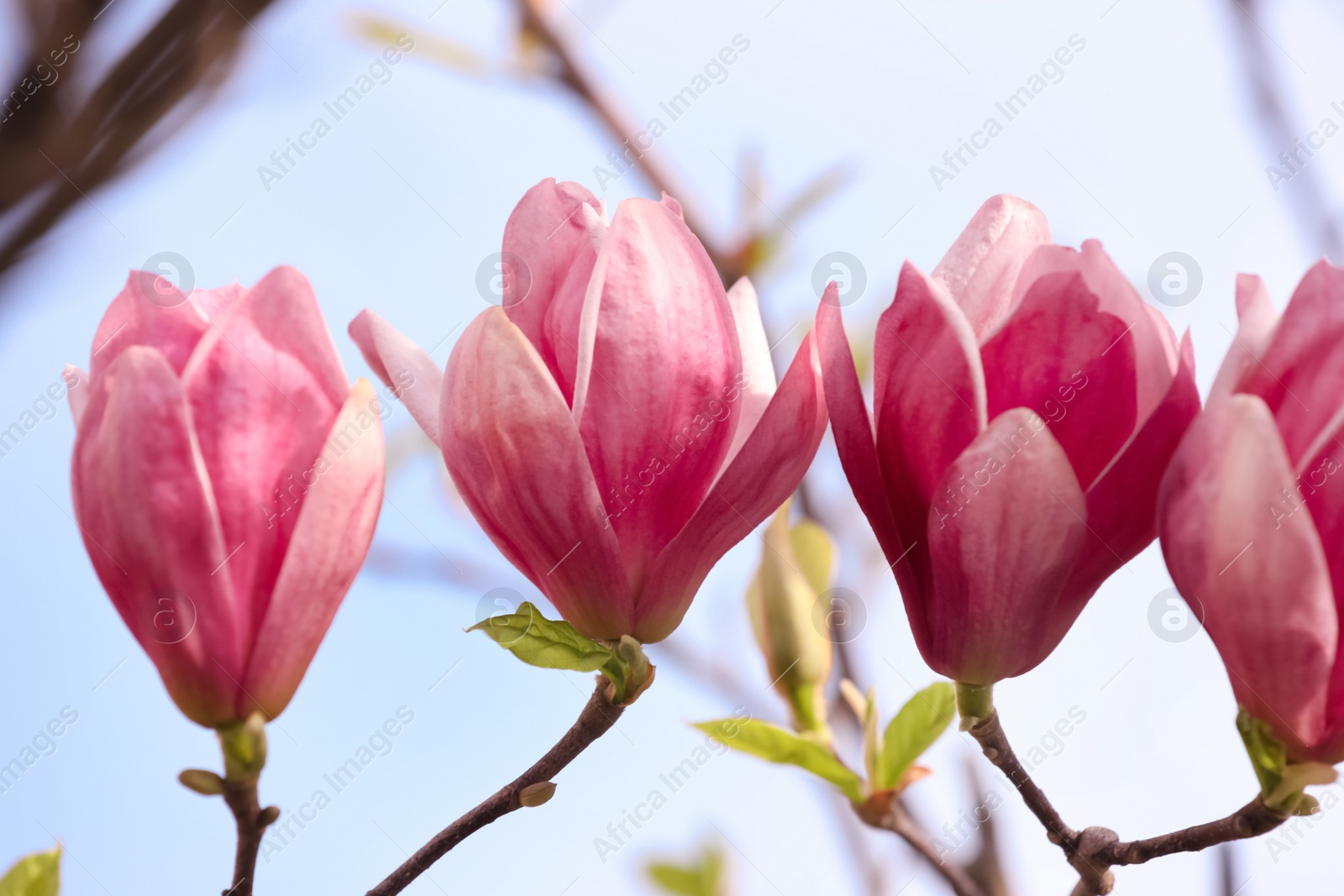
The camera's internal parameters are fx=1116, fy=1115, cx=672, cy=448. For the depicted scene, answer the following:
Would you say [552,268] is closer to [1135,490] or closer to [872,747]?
[1135,490]

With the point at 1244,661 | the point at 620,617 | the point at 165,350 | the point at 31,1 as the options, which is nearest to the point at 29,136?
the point at 31,1

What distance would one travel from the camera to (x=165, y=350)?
56 cm

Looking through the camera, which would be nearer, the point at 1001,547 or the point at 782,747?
the point at 1001,547

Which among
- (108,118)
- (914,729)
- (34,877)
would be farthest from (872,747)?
(108,118)

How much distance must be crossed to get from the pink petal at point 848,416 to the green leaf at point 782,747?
0.23m

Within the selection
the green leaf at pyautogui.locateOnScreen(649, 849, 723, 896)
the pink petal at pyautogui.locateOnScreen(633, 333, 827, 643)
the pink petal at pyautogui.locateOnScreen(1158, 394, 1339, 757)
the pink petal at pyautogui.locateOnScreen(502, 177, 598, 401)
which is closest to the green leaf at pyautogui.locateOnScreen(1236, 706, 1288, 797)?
the pink petal at pyautogui.locateOnScreen(1158, 394, 1339, 757)

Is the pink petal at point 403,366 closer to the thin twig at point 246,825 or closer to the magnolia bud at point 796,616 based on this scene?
the thin twig at point 246,825

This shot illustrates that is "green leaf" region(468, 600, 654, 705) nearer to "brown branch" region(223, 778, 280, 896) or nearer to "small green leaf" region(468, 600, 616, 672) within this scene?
"small green leaf" region(468, 600, 616, 672)

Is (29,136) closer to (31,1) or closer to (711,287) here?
(31,1)

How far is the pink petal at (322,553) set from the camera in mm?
554

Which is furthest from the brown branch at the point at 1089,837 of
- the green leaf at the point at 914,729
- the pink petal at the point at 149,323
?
the pink petal at the point at 149,323

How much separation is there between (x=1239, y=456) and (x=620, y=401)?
0.27 metres

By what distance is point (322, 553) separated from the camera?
561mm

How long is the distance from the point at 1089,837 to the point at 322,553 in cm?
43
